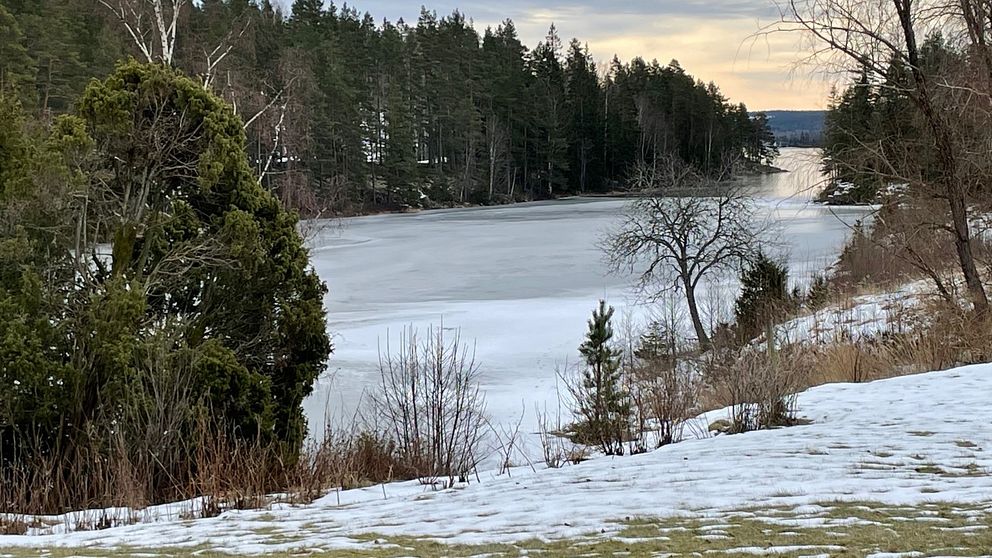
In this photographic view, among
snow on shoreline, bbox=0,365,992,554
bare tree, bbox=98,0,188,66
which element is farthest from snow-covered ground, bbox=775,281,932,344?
bare tree, bbox=98,0,188,66

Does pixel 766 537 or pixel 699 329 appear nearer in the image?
pixel 766 537

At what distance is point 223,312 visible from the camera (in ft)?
31.0

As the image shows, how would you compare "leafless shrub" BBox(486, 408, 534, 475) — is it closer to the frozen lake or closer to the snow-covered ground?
the frozen lake

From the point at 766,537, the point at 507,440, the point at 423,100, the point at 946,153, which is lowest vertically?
the point at 507,440

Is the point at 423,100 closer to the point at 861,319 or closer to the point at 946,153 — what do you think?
the point at 861,319

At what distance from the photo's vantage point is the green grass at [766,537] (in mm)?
3303

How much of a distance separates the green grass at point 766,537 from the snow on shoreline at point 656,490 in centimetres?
14

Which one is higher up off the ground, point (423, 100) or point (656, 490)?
point (423, 100)

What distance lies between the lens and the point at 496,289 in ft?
75.3

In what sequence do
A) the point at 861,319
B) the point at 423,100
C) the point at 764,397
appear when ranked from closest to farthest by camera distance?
the point at 764,397, the point at 861,319, the point at 423,100

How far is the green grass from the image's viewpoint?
10.8 feet

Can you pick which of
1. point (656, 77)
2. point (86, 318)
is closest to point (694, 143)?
point (656, 77)

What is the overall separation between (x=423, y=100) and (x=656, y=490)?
62.8m

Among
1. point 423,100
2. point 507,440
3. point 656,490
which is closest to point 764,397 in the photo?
point 656,490
